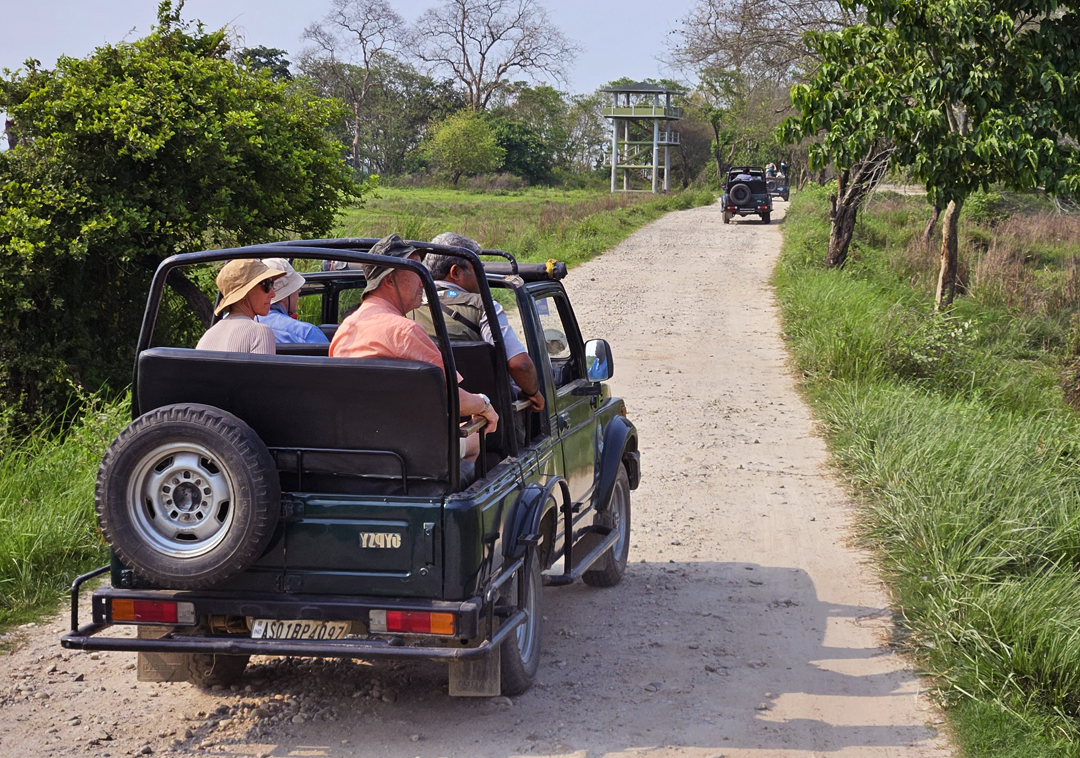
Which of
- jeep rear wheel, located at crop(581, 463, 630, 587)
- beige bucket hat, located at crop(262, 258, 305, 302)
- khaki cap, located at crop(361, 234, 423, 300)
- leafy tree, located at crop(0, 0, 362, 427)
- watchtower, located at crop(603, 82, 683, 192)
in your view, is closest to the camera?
khaki cap, located at crop(361, 234, 423, 300)

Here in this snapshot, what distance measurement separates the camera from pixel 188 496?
3.85 m

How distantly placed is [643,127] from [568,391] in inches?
2622

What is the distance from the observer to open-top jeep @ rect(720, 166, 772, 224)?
36.9 m

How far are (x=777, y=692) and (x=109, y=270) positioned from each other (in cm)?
648

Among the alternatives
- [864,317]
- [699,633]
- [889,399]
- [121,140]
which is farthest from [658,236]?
[699,633]

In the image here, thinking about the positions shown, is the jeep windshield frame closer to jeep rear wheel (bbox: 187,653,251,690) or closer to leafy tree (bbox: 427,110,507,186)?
jeep rear wheel (bbox: 187,653,251,690)

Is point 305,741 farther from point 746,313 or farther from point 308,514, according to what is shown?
point 746,313

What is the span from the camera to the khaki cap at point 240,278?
463 cm

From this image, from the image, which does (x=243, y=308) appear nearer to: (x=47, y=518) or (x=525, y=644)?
(x=525, y=644)

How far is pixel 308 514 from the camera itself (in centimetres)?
395

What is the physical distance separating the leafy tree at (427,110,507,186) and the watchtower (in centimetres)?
751

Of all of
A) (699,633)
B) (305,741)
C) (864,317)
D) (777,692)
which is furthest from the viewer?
(864,317)

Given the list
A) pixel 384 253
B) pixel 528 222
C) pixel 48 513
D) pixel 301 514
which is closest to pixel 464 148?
pixel 528 222

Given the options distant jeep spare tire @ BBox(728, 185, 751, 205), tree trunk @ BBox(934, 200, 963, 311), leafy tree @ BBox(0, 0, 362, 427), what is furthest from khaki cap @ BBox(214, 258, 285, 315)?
distant jeep spare tire @ BBox(728, 185, 751, 205)
